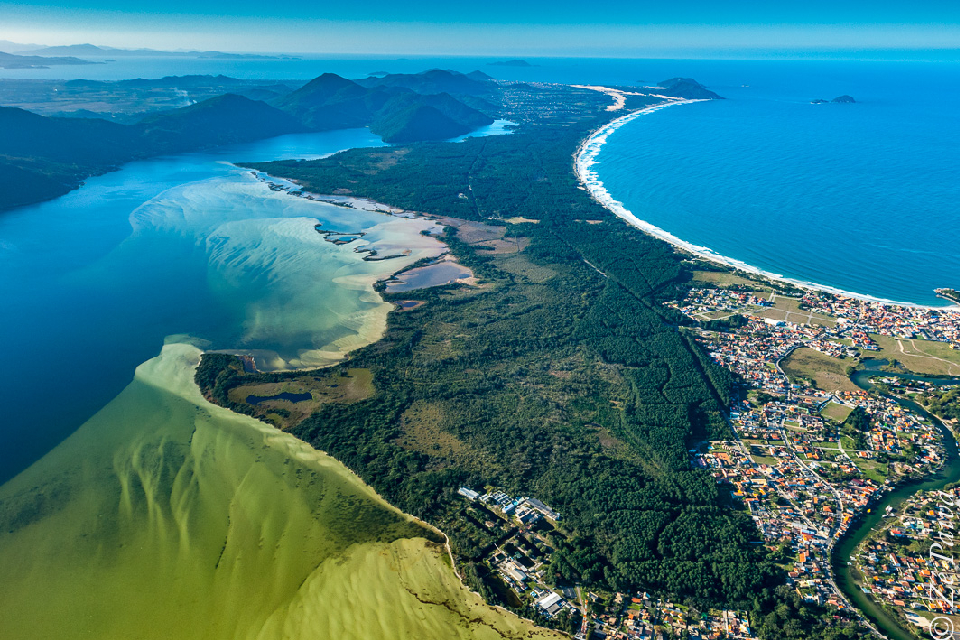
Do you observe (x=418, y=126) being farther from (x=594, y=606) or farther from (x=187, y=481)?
(x=594, y=606)

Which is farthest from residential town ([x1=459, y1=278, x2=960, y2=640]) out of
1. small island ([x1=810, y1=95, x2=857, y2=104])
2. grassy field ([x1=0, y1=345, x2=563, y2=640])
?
small island ([x1=810, y1=95, x2=857, y2=104])

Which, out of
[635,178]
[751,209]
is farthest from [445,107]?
[751,209]

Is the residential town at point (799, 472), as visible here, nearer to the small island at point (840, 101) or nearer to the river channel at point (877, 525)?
the river channel at point (877, 525)

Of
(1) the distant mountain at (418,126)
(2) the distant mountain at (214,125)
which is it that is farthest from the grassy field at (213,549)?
(2) the distant mountain at (214,125)

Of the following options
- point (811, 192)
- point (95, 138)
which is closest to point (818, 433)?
point (811, 192)

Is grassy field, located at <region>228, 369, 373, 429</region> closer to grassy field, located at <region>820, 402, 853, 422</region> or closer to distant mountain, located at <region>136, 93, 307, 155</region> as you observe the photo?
grassy field, located at <region>820, 402, 853, 422</region>
